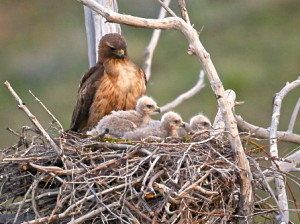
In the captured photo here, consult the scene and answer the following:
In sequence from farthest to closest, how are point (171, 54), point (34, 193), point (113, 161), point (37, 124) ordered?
point (171, 54) → point (113, 161) → point (34, 193) → point (37, 124)

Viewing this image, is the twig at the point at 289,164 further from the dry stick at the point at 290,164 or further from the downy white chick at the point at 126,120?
the downy white chick at the point at 126,120

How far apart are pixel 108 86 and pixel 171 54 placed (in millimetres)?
10590

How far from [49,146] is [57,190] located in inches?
21.0

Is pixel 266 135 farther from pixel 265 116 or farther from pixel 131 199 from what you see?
pixel 265 116

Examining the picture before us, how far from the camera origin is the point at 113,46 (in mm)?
9875

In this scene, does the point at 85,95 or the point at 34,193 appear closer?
the point at 34,193

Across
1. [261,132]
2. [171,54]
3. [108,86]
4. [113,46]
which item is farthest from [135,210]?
[171,54]

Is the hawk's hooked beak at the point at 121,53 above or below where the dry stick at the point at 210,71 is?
above

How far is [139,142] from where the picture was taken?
26.9 ft

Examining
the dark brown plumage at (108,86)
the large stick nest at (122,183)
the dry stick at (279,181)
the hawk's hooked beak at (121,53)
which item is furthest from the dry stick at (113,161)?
the hawk's hooked beak at (121,53)

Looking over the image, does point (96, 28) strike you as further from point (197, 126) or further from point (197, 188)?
point (197, 188)

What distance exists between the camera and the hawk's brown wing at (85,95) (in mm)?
9945

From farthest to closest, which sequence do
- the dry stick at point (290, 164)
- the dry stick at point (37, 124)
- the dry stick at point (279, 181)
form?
the dry stick at point (290, 164)
the dry stick at point (279, 181)
the dry stick at point (37, 124)

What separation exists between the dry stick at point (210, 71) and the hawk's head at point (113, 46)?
2.11 m
